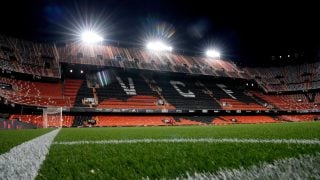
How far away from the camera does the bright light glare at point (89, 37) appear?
4188cm

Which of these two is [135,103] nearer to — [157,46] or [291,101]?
[157,46]

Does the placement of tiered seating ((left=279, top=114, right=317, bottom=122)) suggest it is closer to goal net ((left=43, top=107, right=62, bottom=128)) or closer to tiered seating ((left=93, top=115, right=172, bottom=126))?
tiered seating ((left=93, top=115, right=172, bottom=126))

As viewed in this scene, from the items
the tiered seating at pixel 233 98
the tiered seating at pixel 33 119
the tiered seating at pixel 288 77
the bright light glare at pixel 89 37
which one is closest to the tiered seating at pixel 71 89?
the tiered seating at pixel 33 119

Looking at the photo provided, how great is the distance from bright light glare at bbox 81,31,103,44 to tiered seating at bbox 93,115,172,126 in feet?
48.0

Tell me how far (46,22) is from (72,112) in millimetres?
12863

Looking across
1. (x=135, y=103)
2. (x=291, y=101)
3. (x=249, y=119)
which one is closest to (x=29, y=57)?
(x=135, y=103)

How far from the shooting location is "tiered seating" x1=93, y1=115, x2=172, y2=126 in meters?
31.5

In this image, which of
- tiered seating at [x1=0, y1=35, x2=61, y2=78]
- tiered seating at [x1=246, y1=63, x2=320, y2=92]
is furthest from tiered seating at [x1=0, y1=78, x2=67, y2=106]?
tiered seating at [x1=246, y1=63, x2=320, y2=92]

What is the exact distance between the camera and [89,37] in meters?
42.2

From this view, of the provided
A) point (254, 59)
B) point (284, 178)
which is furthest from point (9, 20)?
point (254, 59)

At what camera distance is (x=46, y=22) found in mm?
35781

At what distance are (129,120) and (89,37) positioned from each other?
1617cm

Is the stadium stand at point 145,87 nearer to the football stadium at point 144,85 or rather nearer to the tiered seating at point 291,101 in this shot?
the tiered seating at point 291,101

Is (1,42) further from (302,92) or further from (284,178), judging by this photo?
(302,92)
